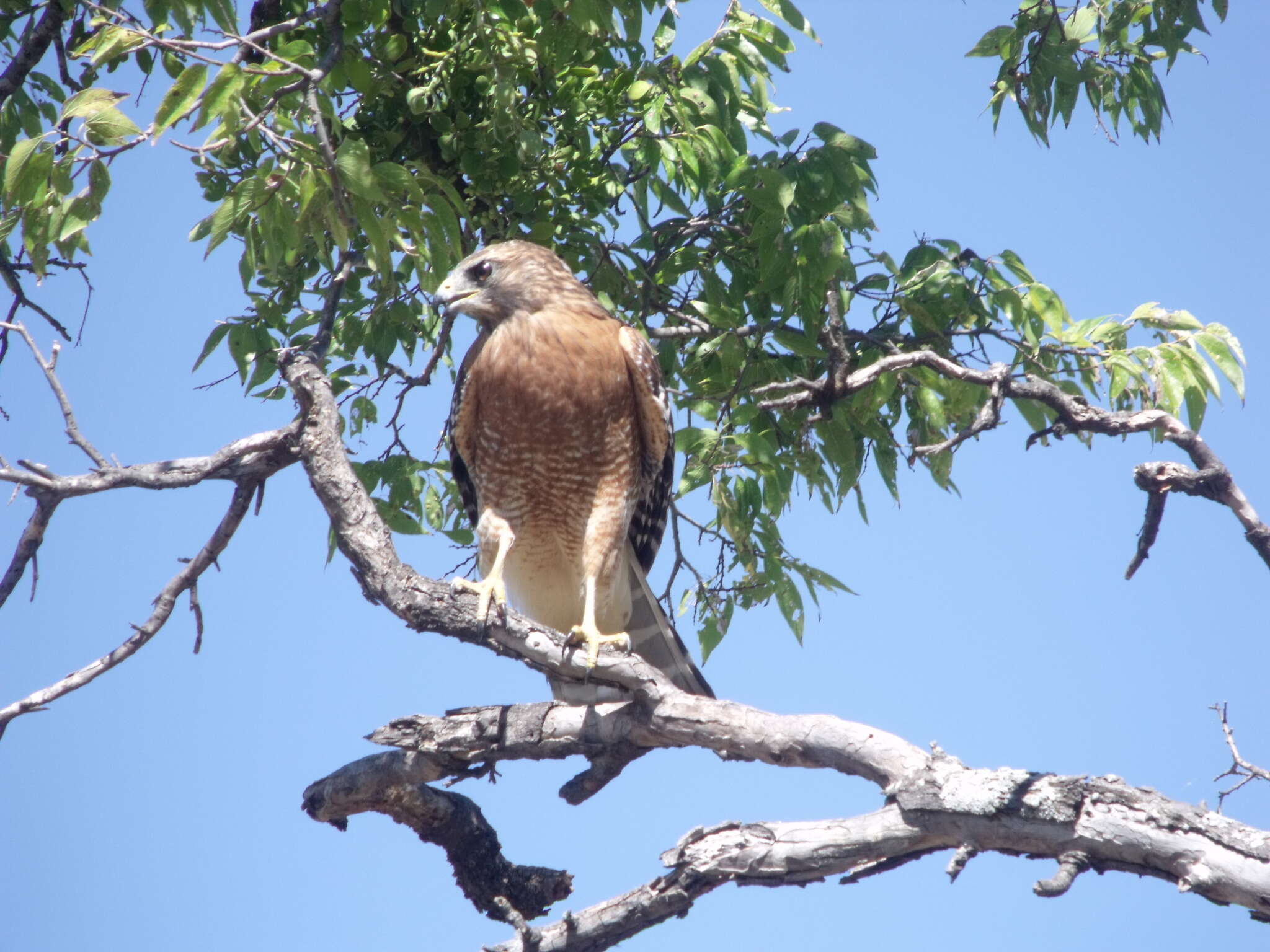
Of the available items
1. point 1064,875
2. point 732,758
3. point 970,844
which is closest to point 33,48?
point 732,758

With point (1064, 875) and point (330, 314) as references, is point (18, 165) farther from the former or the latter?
point (1064, 875)

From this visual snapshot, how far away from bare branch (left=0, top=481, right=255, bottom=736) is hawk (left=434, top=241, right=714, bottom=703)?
1.08 metres

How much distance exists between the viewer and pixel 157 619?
398cm

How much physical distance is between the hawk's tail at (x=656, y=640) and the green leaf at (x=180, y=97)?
2.83 meters

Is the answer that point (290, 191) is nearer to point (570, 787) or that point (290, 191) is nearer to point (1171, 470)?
point (570, 787)

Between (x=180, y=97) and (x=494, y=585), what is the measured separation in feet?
6.69

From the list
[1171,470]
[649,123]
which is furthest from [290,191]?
[1171,470]

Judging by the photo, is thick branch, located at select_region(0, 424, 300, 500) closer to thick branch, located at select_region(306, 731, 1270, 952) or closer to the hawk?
the hawk

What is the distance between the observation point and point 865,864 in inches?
120

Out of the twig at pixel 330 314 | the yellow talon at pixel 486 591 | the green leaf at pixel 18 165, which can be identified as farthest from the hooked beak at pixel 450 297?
the green leaf at pixel 18 165

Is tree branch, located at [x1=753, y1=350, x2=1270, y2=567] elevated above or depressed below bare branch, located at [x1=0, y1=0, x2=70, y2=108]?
below

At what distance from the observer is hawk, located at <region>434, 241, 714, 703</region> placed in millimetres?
4957

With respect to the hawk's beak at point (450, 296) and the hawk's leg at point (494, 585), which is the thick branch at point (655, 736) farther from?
the hawk's beak at point (450, 296)

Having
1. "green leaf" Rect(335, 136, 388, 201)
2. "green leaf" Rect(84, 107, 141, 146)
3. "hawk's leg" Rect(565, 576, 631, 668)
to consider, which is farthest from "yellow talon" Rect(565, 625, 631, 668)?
"green leaf" Rect(84, 107, 141, 146)
